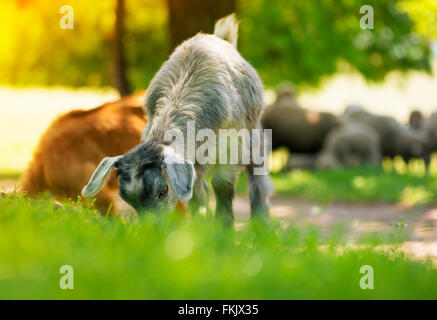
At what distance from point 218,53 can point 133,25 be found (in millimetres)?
16815

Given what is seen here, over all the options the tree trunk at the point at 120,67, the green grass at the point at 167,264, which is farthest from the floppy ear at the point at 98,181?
the tree trunk at the point at 120,67

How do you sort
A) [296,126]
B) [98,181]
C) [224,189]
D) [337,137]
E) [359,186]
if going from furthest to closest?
1. [296,126]
2. [337,137]
3. [359,186]
4. [224,189]
5. [98,181]

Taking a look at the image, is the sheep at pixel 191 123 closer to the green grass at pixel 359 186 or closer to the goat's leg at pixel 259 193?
the goat's leg at pixel 259 193

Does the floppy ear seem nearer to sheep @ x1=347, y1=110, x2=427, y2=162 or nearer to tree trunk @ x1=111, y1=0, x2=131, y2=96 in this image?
tree trunk @ x1=111, y1=0, x2=131, y2=96

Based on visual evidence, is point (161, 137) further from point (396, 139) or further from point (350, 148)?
point (396, 139)

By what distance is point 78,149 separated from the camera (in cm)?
621

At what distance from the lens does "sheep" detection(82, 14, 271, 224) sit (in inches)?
175

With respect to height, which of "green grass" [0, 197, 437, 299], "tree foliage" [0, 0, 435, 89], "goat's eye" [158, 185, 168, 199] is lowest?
"green grass" [0, 197, 437, 299]

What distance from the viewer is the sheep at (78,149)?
6074 mm

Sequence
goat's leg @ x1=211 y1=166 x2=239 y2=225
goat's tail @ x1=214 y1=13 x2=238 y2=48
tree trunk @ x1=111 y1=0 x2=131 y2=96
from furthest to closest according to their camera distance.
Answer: tree trunk @ x1=111 y1=0 x2=131 y2=96 < goat's tail @ x1=214 y1=13 x2=238 y2=48 < goat's leg @ x1=211 y1=166 x2=239 y2=225

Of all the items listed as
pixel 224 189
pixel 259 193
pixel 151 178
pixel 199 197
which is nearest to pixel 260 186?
pixel 259 193

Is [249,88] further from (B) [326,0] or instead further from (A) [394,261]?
(B) [326,0]

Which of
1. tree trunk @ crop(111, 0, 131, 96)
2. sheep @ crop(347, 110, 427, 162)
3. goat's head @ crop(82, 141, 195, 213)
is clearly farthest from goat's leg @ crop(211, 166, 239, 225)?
sheep @ crop(347, 110, 427, 162)

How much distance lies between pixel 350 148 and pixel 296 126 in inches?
58.0
